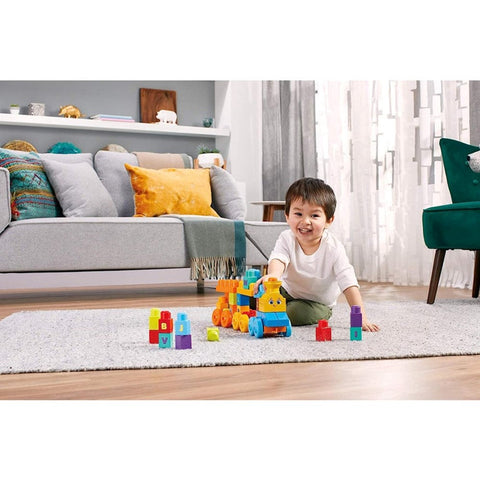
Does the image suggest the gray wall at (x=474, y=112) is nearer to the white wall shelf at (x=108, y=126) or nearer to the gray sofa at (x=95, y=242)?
the gray sofa at (x=95, y=242)

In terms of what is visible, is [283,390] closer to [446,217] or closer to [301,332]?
[301,332]

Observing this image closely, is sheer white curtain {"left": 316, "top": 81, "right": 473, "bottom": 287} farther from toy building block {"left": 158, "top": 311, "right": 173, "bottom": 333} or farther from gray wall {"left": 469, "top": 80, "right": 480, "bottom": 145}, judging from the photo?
toy building block {"left": 158, "top": 311, "right": 173, "bottom": 333}

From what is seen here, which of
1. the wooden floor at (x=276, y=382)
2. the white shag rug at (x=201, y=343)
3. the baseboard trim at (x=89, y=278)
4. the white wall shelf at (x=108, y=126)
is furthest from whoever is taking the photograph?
the white wall shelf at (x=108, y=126)

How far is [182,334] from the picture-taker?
1.60 m

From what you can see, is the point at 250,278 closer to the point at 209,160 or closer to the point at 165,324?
the point at 165,324

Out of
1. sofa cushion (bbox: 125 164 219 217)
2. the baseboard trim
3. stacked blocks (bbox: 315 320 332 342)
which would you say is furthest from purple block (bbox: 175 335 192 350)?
the baseboard trim

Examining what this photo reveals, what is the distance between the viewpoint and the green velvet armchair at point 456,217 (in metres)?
2.59

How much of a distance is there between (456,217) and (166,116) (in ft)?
10.1

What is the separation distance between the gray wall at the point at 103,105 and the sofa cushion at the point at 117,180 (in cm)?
126

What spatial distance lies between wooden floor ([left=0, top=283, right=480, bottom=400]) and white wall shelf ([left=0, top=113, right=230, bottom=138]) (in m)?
3.67

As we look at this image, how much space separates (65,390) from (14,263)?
1.93m

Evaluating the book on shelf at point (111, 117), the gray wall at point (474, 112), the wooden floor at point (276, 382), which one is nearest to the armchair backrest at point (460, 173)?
the gray wall at point (474, 112)

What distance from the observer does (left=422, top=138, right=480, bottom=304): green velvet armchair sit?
2.59 metres
